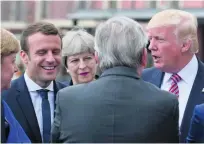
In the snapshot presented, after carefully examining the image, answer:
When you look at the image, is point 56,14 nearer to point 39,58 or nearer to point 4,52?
point 39,58

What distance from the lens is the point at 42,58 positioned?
4.60 meters

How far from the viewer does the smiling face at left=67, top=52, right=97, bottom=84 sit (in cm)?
488

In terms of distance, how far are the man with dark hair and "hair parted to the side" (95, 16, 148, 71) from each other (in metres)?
1.28

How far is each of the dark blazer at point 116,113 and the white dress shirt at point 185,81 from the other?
46.9 inches

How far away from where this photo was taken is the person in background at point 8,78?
343 cm

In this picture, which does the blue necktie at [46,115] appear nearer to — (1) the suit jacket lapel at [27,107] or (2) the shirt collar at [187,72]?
(1) the suit jacket lapel at [27,107]

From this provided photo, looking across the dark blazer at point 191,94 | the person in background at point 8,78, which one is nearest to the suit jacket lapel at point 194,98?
the dark blazer at point 191,94

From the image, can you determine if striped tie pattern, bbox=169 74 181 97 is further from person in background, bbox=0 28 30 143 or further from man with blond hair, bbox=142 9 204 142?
person in background, bbox=0 28 30 143

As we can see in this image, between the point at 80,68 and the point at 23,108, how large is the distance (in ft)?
2.30

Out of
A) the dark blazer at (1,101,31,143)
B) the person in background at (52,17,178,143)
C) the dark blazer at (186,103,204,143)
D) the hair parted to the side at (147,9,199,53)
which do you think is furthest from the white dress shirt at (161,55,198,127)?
the dark blazer at (1,101,31,143)

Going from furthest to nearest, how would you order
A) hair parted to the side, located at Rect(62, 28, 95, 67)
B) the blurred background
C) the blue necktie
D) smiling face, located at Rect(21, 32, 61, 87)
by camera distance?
the blurred background, hair parted to the side, located at Rect(62, 28, 95, 67), smiling face, located at Rect(21, 32, 61, 87), the blue necktie

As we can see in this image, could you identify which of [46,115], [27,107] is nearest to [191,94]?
[46,115]

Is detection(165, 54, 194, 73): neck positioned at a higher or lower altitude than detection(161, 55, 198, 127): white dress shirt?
higher

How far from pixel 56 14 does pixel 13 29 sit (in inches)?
66.4
